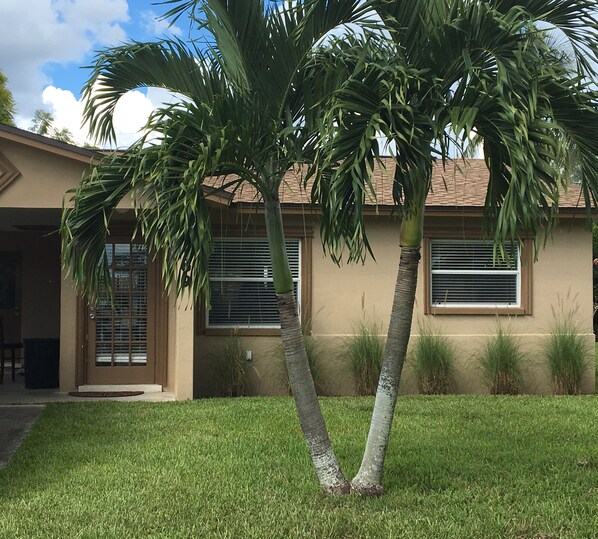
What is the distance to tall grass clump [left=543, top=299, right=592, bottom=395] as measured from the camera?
10.6 meters

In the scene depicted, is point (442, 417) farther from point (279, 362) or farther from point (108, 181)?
point (108, 181)

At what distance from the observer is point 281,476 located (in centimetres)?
571

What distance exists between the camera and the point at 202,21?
187 inches

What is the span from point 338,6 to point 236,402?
6260mm

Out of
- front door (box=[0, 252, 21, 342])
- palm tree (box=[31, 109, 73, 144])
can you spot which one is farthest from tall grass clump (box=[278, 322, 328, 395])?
palm tree (box=[31, 109, 73, 144])

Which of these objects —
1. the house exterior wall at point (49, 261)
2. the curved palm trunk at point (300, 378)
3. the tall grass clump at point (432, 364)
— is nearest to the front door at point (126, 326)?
the house exterior wall at point (49, 261)

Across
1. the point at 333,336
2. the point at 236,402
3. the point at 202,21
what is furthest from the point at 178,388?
the point at 202,21

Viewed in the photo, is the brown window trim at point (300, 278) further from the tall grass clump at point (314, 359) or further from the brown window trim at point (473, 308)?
the brown window trim at point (473, 308)

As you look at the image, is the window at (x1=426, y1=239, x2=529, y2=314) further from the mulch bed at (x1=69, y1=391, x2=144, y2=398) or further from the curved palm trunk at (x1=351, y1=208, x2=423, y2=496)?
the curved palm trunk at (x1=351, y1=208, x2=423, y2=496)

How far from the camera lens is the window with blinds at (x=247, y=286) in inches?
429

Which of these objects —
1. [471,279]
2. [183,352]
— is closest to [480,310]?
[471,279]

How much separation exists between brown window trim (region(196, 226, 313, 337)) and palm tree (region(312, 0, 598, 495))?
18.7ft

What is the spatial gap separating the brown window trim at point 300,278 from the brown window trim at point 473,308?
1923 millimetres

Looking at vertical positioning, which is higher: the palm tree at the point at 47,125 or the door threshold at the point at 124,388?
the palm tree at the point at 47,125
